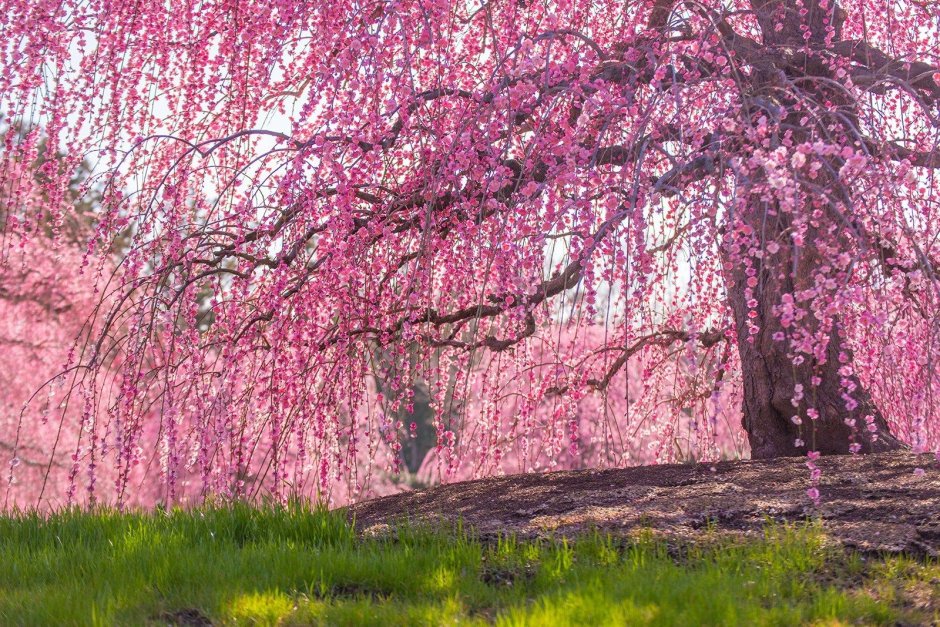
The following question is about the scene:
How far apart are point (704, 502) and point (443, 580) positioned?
137cm

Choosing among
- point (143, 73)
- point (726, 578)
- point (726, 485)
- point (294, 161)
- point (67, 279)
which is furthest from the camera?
point (67, 279)

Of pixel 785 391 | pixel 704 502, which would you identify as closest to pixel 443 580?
pixel 704 502

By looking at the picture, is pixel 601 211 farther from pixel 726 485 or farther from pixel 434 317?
pixel 726 485

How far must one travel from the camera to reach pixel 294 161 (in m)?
4.07

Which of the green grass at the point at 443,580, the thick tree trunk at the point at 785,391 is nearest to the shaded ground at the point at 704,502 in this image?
the green grass at the point at 443,580

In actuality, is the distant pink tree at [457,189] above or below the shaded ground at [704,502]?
above

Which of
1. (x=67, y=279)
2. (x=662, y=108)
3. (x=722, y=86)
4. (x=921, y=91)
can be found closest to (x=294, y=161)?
(x=662, y=108)

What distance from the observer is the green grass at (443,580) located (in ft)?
9.52

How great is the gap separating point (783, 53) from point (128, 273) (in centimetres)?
355

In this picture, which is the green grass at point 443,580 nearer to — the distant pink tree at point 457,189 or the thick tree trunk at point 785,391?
the distant pink tree at point 457,189

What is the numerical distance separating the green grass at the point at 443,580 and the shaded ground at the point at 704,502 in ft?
0.61

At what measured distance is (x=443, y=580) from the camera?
329 centimetres

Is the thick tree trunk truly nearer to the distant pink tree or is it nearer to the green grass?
the distant pink tree

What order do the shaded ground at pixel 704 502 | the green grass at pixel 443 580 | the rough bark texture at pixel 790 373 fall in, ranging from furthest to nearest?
the rough bark texture at pixel 790 373 → the shaded ground at pixel 704 502 → the green grass at pixel 443 580
